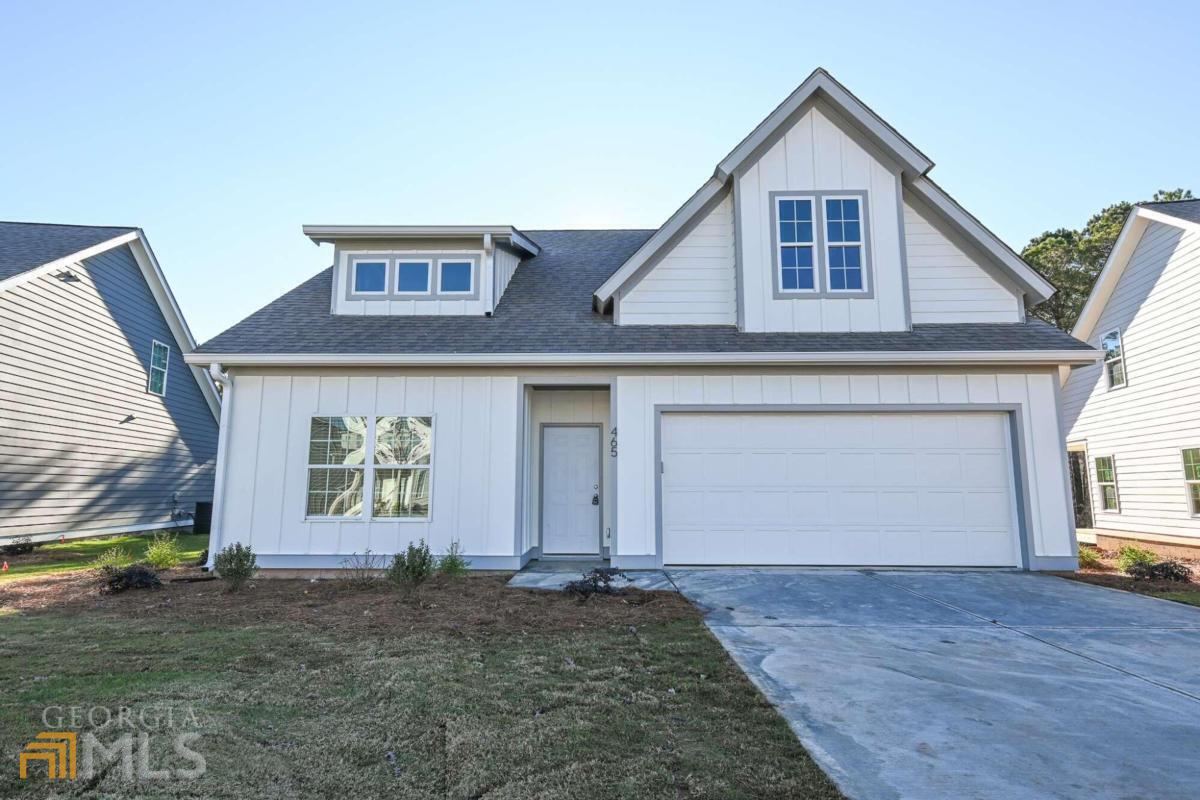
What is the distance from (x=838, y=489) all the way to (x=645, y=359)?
3578 millimetres

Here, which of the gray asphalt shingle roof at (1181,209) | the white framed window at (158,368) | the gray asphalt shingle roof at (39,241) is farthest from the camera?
the white framed window at (158,368)

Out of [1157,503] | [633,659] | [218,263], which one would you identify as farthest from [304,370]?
[1157,503]

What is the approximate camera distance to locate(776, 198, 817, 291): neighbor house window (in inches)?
384

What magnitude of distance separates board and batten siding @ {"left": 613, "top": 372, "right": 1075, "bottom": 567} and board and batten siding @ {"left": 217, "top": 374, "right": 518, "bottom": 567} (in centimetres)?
180

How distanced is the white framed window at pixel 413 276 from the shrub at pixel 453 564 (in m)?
4.63

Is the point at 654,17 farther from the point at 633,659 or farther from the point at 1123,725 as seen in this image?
the point at 1123,725

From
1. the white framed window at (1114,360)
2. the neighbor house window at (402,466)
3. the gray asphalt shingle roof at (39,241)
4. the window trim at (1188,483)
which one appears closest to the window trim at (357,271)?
the neighbor house window at (402,466)

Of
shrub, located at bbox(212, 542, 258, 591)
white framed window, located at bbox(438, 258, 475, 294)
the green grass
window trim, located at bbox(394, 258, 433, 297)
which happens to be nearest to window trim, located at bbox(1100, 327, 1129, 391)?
white framed window, located at bbox(438, 258, 475, 294)

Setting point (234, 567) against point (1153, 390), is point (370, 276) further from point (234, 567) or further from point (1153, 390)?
point (1153, 390)

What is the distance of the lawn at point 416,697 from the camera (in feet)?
9.26

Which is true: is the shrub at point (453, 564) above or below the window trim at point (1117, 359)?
below

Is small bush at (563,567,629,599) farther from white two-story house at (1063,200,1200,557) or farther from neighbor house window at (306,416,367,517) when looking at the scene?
white two-story house at (1063,200,1200,557)

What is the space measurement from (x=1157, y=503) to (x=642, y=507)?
1144 cm

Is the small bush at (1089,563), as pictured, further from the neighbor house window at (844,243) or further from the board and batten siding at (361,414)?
the board and batten siding at (361,414)
